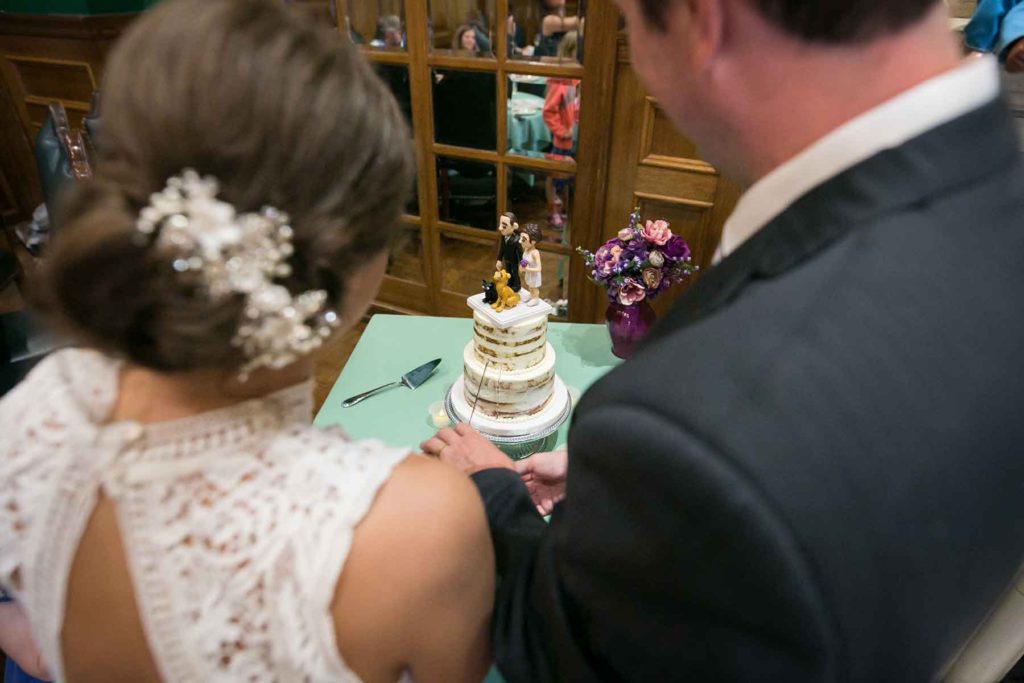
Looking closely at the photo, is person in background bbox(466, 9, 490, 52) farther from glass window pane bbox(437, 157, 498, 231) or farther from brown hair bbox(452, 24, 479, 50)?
glass window pane bbox(437, 157, 498, 231)

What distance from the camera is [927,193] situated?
46 centimetres

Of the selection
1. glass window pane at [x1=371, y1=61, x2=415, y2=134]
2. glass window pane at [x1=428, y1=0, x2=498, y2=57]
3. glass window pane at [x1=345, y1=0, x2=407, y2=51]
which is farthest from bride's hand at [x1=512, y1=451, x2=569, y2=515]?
glass window pane at [x1=345, y1=0, x2=407, y2=51]

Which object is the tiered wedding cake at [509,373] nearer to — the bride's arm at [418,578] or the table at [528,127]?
the bride's arm at [418,578]

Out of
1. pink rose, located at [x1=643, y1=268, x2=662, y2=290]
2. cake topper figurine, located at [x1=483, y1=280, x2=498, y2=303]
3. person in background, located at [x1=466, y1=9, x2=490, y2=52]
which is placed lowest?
pink rose, located at [x1=643, y1=268, x2=662, y2=290]

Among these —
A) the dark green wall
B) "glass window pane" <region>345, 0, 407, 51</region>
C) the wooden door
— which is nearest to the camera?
the wooden door

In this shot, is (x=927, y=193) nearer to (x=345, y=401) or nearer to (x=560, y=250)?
(x=345, y=401)

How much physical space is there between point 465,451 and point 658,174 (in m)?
1.65

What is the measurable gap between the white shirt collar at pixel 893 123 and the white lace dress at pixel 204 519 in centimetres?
46

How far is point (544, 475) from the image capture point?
3.74 feet

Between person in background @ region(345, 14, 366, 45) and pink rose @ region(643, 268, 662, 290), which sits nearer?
pink rose @ region(643, 268, 662, 290)

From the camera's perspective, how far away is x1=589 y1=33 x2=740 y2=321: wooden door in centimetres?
222

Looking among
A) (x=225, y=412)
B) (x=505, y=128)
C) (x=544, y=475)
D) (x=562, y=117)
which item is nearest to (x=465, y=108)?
(x=505, y=128)

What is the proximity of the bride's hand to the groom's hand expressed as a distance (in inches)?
3.5

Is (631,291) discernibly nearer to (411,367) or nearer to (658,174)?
(411,367)
